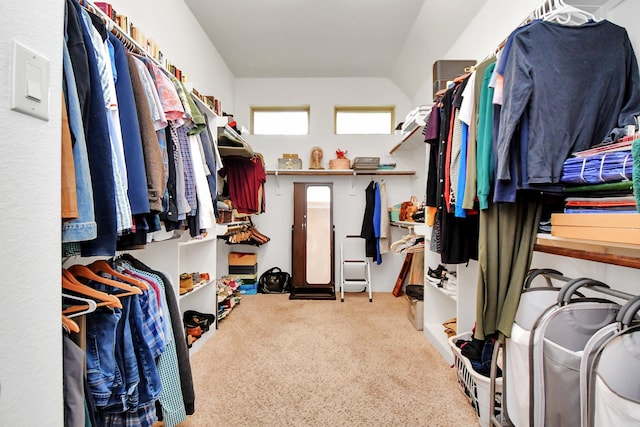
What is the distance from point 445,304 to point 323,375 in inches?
47.6

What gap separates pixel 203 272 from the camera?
2.41 meters

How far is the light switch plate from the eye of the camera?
1.53 ft

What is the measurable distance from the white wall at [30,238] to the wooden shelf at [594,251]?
4.54 feet

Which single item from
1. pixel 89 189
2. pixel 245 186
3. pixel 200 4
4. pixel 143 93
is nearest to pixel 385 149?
pixel 245 186

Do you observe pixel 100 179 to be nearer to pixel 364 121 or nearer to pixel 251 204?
pixel 251 204

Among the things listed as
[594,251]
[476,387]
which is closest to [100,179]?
[594,251]

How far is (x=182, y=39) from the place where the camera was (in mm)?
2400

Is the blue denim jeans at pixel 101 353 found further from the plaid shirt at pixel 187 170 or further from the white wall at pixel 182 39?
the white wall at pixel 182 39

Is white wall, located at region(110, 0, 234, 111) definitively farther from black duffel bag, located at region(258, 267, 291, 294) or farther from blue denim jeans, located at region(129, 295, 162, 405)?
black duffel bag, located at region(258, 267, 291, 294)

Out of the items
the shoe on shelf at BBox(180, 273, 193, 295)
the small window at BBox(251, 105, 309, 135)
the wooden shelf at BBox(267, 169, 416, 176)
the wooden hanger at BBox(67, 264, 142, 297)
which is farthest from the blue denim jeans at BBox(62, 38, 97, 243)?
the small window at BBox(251, 105, 309, 135)

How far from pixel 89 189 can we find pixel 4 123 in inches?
13.5

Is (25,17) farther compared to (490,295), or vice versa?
(490,295)

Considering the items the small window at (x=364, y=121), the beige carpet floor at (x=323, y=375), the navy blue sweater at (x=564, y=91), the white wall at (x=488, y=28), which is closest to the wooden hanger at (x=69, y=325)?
the beige carpet floor at (x=323, y=375)

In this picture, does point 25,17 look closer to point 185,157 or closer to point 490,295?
point 185,157
